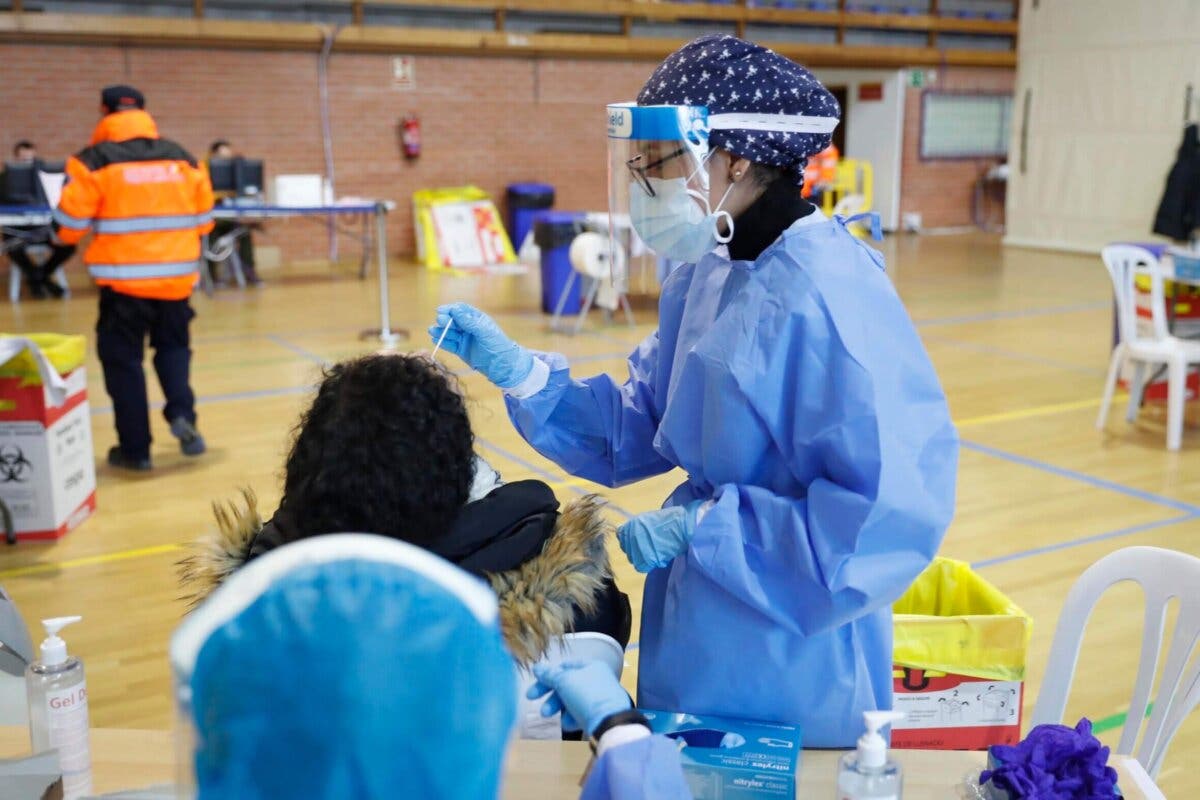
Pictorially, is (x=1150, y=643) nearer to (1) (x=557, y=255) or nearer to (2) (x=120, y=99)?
(2) (x=120, y=99)

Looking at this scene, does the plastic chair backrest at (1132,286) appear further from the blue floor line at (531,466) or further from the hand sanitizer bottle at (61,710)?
the hand sanitizer bottle at (61,710)

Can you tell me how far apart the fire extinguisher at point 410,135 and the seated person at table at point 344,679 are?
39.9 feet

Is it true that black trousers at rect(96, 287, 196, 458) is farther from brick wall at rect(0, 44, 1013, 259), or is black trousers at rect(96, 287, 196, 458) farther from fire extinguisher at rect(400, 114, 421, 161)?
fire extinguisher at rect(400, 114, 421, 161)

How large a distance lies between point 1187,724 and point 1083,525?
153cm

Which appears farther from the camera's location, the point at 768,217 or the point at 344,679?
the point at 768,217

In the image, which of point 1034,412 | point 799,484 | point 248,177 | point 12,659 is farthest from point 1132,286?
point 248,177

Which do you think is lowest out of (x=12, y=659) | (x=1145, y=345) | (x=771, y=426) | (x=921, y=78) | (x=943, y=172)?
(x=1145, y=345)

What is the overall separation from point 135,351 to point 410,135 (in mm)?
7852

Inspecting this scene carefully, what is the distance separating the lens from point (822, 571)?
4.74 feet

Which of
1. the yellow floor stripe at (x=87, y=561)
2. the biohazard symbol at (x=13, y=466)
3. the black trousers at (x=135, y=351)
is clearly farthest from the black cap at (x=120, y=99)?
the yellow floor stripe at (x=87, y=561)

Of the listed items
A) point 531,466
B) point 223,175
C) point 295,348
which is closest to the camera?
point 531,466

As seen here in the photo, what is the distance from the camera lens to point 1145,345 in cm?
554

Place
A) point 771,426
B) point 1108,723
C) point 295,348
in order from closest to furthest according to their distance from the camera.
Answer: point 771,426
point 1108,723
point 295,348

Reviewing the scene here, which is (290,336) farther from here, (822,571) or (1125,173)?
(1125,173)
